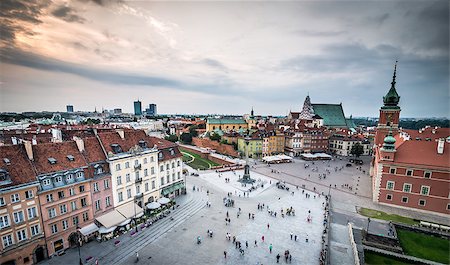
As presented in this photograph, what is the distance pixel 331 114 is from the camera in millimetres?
126375

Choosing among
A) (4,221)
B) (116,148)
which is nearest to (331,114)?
(116,148)

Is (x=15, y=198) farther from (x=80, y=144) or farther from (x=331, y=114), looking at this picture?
(x=331, y=114)

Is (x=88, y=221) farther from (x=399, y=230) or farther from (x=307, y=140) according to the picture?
(x=307, y=140)

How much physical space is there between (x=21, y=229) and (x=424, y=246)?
1798 inches

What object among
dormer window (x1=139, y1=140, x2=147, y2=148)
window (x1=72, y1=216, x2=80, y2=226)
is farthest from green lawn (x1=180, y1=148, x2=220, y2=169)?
window (x1=72, y1=216, x2=80, y2=226)

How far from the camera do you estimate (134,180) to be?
108 feet

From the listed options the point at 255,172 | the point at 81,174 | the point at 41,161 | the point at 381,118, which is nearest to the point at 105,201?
the point at 81,174

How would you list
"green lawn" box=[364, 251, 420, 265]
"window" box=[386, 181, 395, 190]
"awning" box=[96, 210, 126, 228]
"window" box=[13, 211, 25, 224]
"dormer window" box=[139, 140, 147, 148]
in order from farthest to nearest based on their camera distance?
"window" box=[386, 181, 395, 190]
"dormer window" box=[139, 140, 147, 148]
"awning" box=[96, 210, 126, 228]
"green lawn" box=[364, 251, 420, 265]
"window" box=[13, 211, 25, 224]

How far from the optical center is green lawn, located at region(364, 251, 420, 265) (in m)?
24.2

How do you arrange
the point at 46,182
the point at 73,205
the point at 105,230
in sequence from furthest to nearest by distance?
the point at 105,230 < the point at 73,205 < the point at 46,182

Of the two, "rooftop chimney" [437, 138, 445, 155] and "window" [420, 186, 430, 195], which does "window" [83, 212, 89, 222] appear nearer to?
"window" [420, 186, 430, 195]

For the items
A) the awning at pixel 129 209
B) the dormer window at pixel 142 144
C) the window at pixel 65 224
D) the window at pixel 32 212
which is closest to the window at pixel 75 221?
the window at pixel 65 224

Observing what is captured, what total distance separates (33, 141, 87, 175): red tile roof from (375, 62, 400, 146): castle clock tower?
66689mm

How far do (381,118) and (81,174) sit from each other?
230 feet
